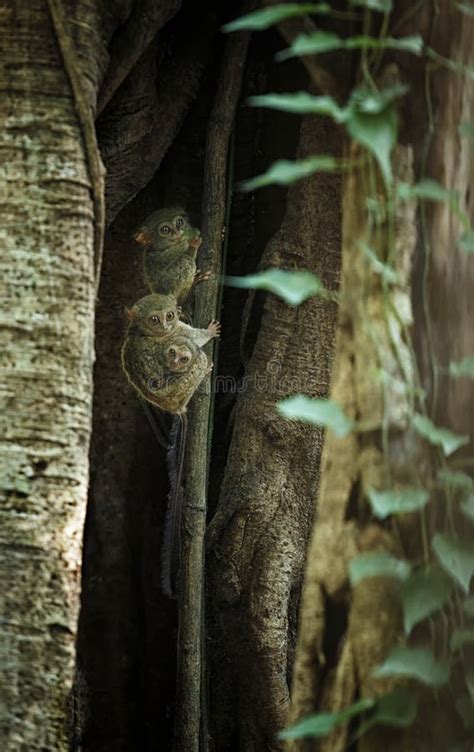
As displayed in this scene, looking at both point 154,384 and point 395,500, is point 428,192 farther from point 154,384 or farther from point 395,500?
point 154,384

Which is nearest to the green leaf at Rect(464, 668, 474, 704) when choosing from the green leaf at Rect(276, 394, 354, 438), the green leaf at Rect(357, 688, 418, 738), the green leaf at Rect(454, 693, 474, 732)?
the green leaf at Rect(454, 693, 474, 732)

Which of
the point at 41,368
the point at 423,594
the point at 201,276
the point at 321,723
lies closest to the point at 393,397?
the point at 423,594

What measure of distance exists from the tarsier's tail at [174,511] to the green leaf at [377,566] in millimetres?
1867

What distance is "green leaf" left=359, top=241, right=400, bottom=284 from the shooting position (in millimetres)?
2336

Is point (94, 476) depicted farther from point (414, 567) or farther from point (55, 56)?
point (414, 567)

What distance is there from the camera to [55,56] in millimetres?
3105

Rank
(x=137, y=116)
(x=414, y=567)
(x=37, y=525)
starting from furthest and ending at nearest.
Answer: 1. (x=137, y=116)
2. (x=37, y=525)
3. (x=414, y=567)

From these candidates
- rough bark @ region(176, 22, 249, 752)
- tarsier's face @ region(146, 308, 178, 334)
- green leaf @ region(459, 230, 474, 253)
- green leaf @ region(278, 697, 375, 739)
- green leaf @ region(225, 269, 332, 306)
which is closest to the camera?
green leaf @ region(225, 269, 332, 306)

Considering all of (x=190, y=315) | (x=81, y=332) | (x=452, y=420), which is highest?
(x=190, y=315)

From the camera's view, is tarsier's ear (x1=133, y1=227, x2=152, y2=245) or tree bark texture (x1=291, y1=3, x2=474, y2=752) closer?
tree bark texture (x1=291, y1=3, x2=474, y2=752)

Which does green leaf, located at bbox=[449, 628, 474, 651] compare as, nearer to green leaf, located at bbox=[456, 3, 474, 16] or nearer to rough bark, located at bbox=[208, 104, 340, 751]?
green leaf, located at bbox=[456, 3, 474, 16]

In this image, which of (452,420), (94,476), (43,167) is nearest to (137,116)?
(43,167)

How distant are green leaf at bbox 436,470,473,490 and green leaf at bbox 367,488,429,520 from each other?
77mm

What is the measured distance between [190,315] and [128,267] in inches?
13.1
